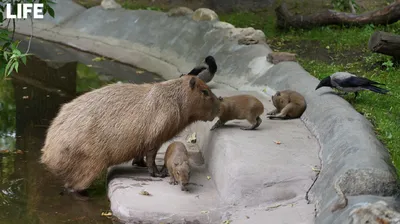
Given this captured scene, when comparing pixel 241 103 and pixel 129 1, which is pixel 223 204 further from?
pixel 129 1

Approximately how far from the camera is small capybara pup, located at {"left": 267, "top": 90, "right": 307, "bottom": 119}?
27.6ft

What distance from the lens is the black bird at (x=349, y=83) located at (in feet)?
27.4

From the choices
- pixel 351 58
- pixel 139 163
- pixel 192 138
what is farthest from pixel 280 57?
pixel 139 163

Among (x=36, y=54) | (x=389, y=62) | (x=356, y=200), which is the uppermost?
(x=356, y=200)

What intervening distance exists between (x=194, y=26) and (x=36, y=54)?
3299mm

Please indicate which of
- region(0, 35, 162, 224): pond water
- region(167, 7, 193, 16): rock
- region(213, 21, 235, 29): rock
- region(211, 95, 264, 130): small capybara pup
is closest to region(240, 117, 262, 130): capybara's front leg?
region(211, 95, 264, 130): small capybara pup

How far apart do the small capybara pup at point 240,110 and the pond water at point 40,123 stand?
1592 millimetres

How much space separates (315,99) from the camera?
8.50m

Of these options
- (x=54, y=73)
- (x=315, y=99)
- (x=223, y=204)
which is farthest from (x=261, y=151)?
(x=54, y=73)

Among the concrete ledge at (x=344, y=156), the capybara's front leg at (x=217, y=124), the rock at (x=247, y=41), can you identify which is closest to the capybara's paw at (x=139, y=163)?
the capybara's front leg at (x=217, y=124)

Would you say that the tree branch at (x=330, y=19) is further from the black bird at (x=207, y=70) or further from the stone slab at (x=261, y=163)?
the stone slab at (x=261, y=163)

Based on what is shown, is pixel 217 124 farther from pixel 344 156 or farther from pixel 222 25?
pixel 222 25

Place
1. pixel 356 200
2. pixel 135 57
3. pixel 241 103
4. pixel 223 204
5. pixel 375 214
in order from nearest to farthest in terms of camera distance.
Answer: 1. pixel 375 214
2. pixel 356 200
3. pixel 223 204
4. pixel 241 103
5. pixel 135 57

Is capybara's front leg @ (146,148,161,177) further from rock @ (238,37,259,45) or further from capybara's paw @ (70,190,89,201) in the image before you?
rock @ (238,37,259,45)
